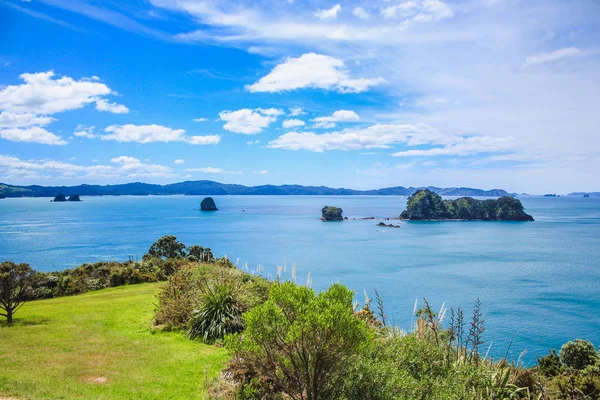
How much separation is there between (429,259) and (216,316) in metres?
55.8

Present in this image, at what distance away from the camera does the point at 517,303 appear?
38.7 m

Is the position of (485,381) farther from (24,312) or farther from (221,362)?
(24,312)

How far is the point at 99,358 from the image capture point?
10.3 metres

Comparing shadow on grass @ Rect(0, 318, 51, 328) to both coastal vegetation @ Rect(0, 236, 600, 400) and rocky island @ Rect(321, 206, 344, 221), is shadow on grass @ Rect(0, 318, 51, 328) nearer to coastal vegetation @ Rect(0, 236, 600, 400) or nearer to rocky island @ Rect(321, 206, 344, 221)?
coastal vegetation @ Rect(0, 236, 600, 400)

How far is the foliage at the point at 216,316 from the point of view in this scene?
12125 mm

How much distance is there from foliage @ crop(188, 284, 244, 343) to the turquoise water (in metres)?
2.40

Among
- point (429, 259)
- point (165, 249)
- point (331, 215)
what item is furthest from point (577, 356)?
point (331, 215)

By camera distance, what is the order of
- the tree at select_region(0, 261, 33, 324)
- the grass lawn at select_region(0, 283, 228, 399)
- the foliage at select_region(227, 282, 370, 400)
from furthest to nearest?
the tree at select_region(0, 261, 33, 324)
the grass lawn at select_region(0, 283, 228, 399)
the foliage at select_region(227, 282, 370, 400)

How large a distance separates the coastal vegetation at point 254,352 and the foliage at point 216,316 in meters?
0.04

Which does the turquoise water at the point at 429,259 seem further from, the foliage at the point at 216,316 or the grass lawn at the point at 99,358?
the grass lawn at the point at 99,358

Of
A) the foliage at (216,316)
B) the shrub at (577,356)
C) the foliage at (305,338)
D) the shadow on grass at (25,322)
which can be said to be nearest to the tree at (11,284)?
the shadow on grass at (25,322)

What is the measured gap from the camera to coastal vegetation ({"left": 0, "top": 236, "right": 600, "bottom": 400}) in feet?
21.0

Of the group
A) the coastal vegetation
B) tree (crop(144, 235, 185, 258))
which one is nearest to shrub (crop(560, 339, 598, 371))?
the coastal vegetation

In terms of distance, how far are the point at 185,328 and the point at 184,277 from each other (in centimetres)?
305
